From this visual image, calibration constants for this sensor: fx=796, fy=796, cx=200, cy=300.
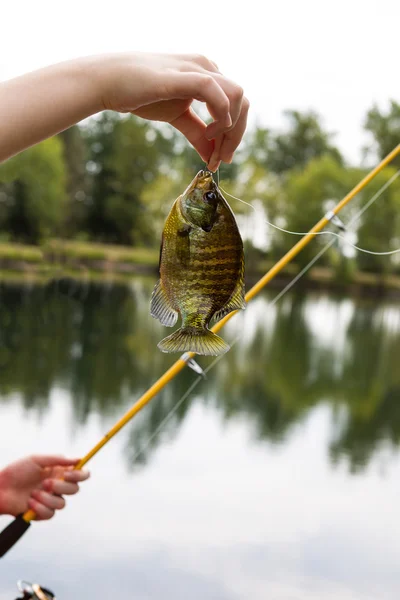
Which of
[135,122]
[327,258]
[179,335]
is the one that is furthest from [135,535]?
[135,122]

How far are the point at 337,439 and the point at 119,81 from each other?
45.2 ft

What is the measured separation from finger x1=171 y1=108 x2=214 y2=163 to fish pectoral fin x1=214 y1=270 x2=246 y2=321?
0.24 metres

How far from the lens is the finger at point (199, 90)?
1.08 metres

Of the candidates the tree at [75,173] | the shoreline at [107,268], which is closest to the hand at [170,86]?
the shoreline at [107,268]

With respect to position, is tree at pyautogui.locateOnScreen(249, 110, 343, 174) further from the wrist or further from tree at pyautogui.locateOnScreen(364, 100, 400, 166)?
the wrist

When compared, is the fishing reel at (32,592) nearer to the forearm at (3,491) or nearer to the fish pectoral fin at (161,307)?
the forearm at (3,491)

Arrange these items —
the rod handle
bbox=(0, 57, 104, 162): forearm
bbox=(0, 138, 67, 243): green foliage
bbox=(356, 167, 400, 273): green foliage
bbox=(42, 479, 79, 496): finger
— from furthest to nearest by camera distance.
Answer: bbox=(356, 167, 400, 273): green foliage
bbox=(0, 138, 67, 243): green foliage
the rod handle
bbox=(42, 479, 79, 496): finger
bbox=(0, 57, 104, 162): forearm

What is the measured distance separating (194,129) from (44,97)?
33 cm

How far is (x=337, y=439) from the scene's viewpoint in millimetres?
14312

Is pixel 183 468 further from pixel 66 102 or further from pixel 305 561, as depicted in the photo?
pixel 66 102

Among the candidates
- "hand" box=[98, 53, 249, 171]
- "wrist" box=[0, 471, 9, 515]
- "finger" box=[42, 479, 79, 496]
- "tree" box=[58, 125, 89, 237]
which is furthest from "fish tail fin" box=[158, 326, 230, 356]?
"tree" box=[58, 125, 89, 237]

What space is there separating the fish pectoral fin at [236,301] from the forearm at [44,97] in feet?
1.30

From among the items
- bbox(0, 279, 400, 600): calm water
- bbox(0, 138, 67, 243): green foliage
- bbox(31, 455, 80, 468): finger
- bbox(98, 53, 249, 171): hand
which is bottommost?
bbox(31, 455, 80, 468): finger

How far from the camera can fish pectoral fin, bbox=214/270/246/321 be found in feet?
4.34
